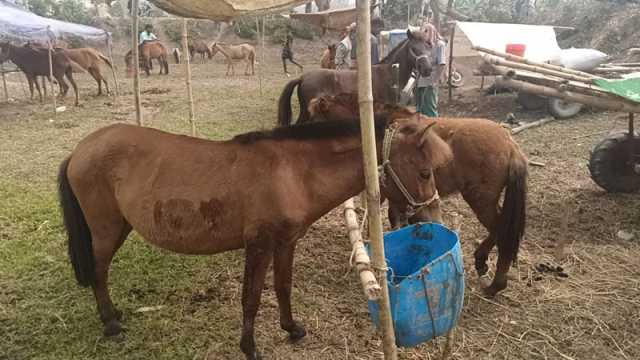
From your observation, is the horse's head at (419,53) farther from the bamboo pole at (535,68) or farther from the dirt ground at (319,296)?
the dirt ground at (319,296)

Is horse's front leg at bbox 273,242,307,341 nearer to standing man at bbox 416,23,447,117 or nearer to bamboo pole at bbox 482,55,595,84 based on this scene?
bamboo pole at bbox 482,55,595,84

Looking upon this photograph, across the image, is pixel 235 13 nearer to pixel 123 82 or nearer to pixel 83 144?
pixel 83 144

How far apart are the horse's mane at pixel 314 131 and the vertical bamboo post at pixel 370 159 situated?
55 cm

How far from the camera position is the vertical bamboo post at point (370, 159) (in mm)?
2088

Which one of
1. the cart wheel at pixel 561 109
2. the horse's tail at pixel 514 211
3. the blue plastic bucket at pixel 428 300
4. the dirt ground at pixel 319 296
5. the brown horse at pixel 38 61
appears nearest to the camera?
the blue plastic bucket at pixel 428 300

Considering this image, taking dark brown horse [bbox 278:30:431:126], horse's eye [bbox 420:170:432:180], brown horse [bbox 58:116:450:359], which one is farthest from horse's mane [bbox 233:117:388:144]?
dark brown horse [bbox 278:30:431:126]

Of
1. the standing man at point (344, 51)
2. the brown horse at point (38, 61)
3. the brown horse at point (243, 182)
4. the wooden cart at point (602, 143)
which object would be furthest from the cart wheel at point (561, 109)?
the brown horse at point (38, 61)

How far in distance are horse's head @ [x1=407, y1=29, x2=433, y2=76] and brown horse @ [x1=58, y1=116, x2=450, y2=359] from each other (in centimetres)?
494

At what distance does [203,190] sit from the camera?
2840 mm

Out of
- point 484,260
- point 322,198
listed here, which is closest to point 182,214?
point 322,198

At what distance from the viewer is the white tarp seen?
1153 centimetres

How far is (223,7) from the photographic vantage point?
10.7 feet

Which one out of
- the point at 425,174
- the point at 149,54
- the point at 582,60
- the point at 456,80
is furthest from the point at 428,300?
A: the point at 149,54

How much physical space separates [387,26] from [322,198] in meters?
24.4
